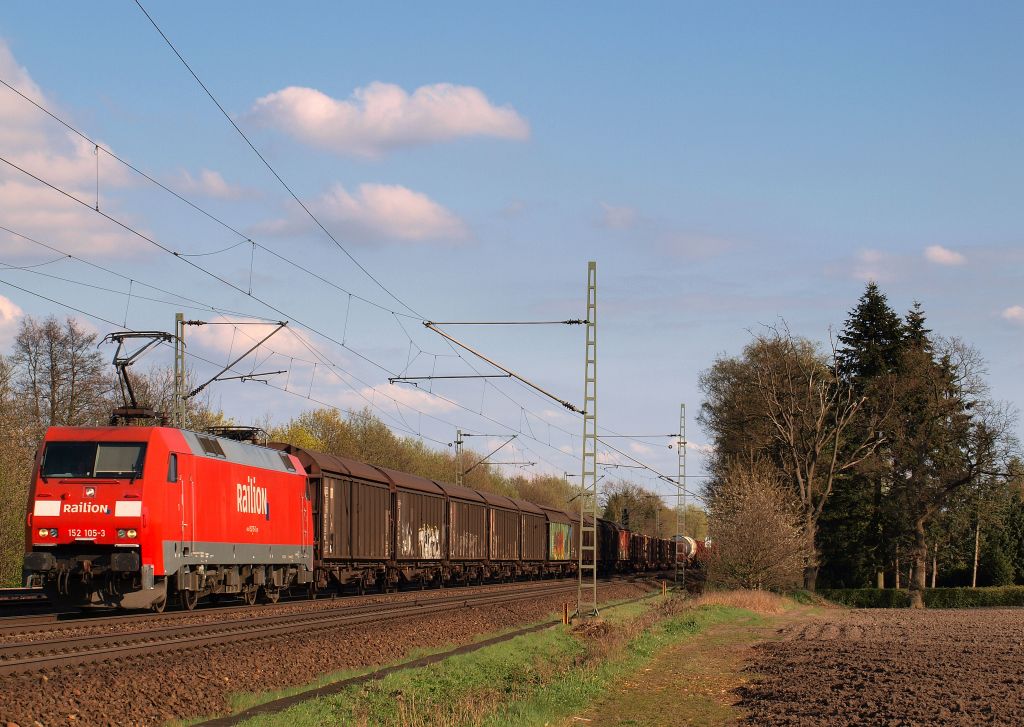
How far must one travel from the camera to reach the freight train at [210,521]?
21969 mm

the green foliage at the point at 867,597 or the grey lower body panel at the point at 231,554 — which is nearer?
the grey lower body panel at the point at 231,554

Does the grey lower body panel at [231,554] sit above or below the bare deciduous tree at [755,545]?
above

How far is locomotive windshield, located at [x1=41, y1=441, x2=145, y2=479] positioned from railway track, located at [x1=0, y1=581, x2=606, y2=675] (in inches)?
136

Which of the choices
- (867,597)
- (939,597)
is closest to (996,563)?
(939,597)

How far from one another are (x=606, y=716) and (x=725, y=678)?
4.97 m

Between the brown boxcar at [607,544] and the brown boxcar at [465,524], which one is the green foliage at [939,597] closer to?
the brown boxcar at [607,544]

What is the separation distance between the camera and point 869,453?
59.6 meters

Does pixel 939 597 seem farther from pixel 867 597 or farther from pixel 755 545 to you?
pixel 755 545

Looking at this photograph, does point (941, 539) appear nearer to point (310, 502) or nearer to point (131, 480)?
point (310, 502)

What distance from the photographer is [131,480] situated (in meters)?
22.2

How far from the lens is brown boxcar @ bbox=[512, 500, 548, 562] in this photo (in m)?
57.2

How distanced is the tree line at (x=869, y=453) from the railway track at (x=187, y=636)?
26.2 meters

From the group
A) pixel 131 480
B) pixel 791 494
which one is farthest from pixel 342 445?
pixel 131 480

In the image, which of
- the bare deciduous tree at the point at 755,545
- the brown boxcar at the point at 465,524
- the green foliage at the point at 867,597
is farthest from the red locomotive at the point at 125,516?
Result: the green foliage at the point at 867,597
